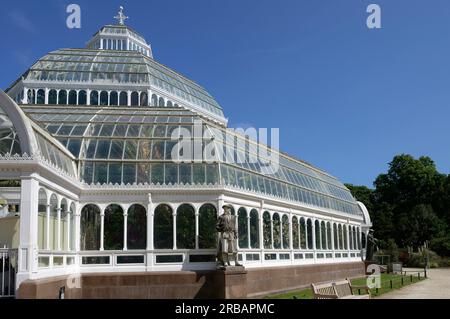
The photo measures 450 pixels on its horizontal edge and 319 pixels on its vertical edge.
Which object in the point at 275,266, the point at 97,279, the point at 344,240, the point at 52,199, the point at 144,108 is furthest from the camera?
the point at 344,240

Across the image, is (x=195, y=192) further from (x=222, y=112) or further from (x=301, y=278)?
(x=222, y=112)

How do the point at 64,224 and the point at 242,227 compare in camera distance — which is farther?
the point at 242,227

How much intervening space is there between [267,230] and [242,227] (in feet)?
9.11

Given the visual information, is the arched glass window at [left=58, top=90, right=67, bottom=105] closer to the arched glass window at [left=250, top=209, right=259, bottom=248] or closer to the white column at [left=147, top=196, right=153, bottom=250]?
the white column at [left=147, top=196, right=153, bottom=250]

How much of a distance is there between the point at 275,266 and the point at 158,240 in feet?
25.9

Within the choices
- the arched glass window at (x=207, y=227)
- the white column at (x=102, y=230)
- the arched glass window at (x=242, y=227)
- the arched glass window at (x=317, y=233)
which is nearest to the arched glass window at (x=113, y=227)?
the white column at (x=102, y=230)

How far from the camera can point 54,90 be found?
37.4 meters

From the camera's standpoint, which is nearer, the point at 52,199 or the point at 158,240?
the point at 52,199

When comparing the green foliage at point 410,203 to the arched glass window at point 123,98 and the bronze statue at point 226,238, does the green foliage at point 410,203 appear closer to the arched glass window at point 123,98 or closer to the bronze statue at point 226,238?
the arched glass window at point 123,98

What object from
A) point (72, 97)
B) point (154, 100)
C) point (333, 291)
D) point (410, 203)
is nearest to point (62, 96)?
point (72, 97)

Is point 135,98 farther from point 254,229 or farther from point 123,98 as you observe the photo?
point 254,229

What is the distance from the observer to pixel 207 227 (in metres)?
27.6

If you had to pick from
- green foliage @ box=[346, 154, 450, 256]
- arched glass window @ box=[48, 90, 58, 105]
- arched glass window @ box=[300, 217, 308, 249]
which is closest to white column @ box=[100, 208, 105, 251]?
arched glass window @ box=[48, 90, 58, 105]
